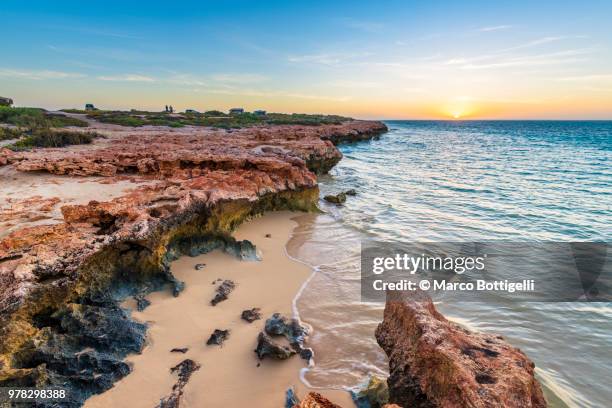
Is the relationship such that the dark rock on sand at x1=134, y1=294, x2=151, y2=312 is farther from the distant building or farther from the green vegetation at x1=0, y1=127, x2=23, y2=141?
the distant building

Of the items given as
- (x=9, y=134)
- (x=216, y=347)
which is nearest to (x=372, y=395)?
(x=216, y=347)

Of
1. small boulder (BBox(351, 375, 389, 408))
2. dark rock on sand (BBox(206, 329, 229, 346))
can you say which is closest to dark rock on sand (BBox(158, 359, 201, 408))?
dark rock on sand (BBox(206, 329, 229, 346))

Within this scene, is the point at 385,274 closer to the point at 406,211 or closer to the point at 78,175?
the point at 406,211

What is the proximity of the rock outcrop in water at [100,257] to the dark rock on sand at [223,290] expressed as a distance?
0.86 metres

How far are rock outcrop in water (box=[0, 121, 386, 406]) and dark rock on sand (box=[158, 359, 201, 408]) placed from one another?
762 mm

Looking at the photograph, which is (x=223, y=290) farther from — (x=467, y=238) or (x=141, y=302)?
(x=467, y=238)

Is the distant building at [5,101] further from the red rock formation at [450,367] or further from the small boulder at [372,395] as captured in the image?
the red rock formation at [450,367]

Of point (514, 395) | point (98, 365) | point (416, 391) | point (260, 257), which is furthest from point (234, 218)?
point (514, 395)

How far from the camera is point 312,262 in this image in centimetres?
906

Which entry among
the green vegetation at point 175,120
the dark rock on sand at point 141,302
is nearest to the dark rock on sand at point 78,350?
the dark rock on sand at point 141,302

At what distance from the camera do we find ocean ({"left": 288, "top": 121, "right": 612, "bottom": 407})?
17.9 ft

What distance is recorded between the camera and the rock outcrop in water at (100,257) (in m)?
4.50

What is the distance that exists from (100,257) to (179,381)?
277 cm

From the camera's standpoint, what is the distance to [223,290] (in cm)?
691
